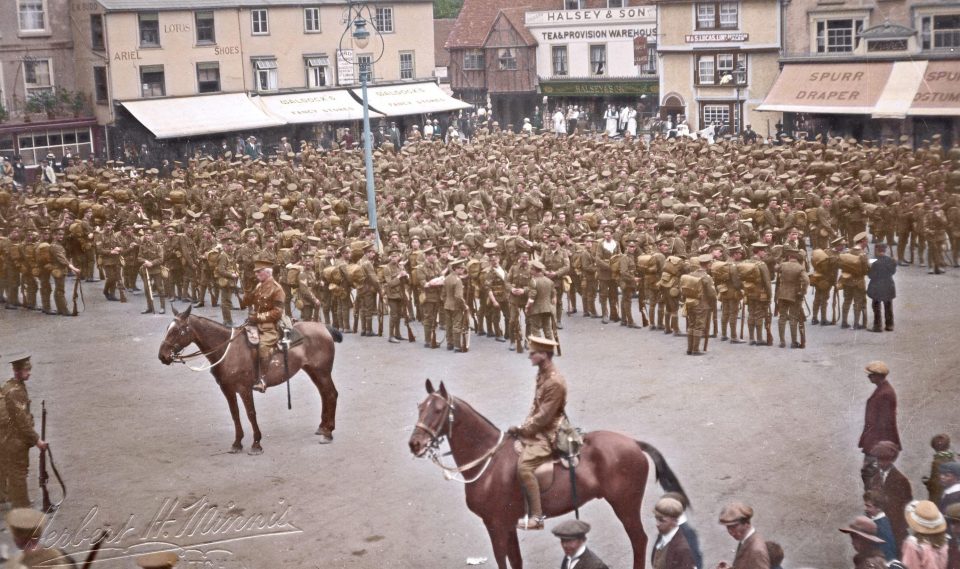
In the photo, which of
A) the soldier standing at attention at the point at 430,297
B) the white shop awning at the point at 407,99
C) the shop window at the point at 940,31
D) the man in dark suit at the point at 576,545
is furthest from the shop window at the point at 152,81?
the man in dark suit at the point at 576,545

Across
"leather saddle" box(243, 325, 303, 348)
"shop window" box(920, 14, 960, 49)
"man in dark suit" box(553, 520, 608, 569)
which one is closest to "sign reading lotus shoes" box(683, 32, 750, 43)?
"shop window" box(920, 14, 960, 49)

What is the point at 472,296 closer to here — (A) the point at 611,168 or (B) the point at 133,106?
(B) the point at 133,106

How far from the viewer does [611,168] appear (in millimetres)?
32375

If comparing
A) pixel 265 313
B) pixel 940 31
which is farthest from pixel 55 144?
pixel 940 31

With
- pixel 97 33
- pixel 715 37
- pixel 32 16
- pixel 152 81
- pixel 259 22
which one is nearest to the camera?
pixel 32 16

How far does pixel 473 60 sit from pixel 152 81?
3097 cm

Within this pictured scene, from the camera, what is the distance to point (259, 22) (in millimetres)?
25078

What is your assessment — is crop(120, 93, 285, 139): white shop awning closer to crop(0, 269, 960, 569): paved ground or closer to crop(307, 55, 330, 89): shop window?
crop(307, 55, 330, 89): shop window

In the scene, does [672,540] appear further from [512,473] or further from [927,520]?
[512,473]

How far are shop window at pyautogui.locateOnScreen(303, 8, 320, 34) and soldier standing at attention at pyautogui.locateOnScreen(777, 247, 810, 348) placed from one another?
43.1 ft

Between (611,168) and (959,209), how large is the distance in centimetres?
1223

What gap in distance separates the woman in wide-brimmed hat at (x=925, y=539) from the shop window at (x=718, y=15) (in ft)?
127

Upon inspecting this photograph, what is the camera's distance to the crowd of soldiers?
66.6ft

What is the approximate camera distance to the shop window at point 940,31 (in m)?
17.1
